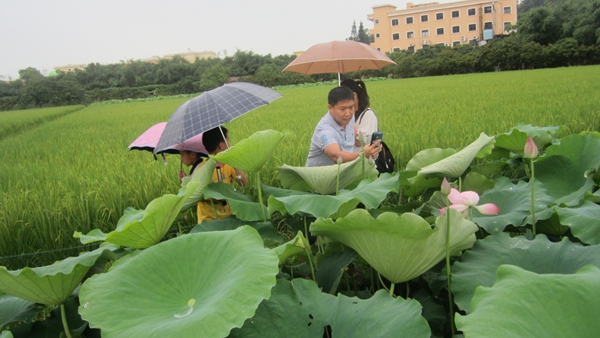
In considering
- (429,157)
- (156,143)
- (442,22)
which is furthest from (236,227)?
(442,22)

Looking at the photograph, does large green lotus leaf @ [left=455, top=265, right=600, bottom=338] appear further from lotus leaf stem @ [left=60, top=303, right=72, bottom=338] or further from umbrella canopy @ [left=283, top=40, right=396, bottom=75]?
umbrella canopy @ [left=283, top=40, right=396, bottom=75]

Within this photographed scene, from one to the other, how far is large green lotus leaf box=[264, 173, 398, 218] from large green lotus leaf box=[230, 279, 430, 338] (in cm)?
27

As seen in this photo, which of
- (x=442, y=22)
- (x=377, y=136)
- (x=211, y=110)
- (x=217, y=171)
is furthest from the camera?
(x=442, y=22)

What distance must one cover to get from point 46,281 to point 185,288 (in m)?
0.29

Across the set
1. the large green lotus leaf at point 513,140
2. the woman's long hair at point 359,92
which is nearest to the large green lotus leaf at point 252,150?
the large green lotus leaf at point 513,140

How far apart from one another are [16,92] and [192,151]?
3555cm

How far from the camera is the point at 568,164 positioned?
5.16 ft

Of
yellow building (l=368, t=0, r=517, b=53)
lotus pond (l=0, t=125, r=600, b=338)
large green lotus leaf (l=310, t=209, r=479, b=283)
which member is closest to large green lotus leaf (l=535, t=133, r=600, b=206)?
lotus pond (l=0, t=125, r=600, b=338)

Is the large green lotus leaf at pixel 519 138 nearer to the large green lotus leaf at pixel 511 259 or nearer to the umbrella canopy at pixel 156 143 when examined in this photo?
the large green lotus leaf at pixel 511 259

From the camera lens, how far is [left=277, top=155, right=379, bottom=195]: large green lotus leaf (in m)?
1.36

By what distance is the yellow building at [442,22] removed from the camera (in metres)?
43.5

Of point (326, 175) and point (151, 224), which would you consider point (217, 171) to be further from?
point (151, 224)

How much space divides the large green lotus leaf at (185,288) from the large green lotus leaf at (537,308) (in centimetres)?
33

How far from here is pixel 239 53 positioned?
4375cm
